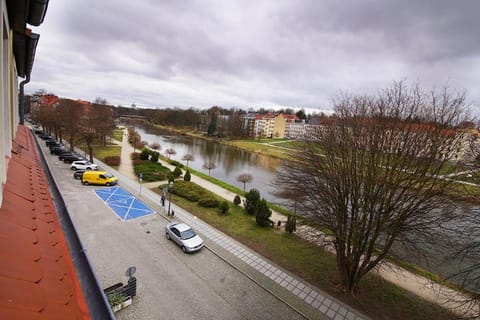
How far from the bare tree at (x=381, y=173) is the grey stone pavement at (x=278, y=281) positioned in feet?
4.13

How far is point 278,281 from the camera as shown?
10.0 meters

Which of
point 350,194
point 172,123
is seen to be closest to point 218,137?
Answer: point 172,123

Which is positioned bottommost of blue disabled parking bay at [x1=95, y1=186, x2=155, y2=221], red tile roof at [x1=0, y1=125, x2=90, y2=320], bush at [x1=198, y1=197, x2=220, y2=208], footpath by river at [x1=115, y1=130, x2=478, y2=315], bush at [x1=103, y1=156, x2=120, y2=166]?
footpath by river at [x1=115, y1=130, x2=478, y2=315]

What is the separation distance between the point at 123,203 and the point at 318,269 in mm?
13543

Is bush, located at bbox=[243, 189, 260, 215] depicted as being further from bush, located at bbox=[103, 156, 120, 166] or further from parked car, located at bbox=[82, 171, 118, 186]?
bush, located at bbox=[103, 156, 120, 166]

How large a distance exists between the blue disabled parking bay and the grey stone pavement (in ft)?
11.8

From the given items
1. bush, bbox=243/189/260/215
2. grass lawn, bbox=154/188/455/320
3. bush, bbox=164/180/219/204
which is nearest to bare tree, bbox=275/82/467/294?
grass lawn, bbox=154/188/455/320

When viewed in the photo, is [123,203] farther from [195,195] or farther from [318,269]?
[318,269]

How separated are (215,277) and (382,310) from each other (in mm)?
6593

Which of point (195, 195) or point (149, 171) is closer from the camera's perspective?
point (195, 195)

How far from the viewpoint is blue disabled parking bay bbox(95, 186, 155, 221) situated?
603 inches

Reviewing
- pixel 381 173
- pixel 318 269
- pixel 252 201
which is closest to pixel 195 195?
pixel 252 201

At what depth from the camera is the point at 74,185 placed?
64.6 feet

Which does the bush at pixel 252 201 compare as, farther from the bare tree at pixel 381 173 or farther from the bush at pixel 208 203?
the bare tree at pixel 381 173
